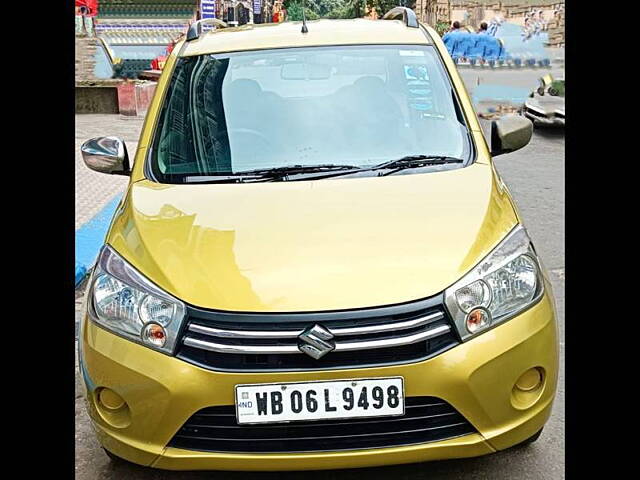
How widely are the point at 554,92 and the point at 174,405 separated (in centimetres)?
1261

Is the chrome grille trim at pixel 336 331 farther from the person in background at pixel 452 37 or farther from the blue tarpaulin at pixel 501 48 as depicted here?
the person in background at pixel 452 37

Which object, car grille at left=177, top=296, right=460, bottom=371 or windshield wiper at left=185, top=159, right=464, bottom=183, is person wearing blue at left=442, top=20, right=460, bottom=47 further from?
car grille at left=177, top=296, right=460, bottom=371

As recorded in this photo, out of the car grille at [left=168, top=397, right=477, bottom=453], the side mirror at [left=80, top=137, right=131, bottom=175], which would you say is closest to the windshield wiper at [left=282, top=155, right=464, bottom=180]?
the side mirror at [left=80, top=137, right=131, bottom=175]

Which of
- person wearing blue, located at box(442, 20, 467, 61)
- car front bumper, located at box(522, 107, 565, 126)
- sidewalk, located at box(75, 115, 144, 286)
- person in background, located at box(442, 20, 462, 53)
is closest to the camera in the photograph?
sidewalk, located at box(75, 115, 144, 286)

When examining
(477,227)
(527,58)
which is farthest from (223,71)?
(527,58)

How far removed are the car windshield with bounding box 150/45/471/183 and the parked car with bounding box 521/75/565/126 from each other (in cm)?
965

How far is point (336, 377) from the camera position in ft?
8.86

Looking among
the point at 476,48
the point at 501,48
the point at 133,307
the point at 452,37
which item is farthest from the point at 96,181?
the point at 452,37

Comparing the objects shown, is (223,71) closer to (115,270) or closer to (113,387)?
(115,270)

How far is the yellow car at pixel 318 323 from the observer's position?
2.72 metres

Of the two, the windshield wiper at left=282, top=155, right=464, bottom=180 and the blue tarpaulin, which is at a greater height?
the blue tarpaulin

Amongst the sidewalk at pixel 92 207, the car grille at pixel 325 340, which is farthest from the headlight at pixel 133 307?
the sidewalk at pixel 92 207

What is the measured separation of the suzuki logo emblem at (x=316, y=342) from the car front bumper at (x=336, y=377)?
2.8 inches

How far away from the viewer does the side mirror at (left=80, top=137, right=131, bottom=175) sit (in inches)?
159
